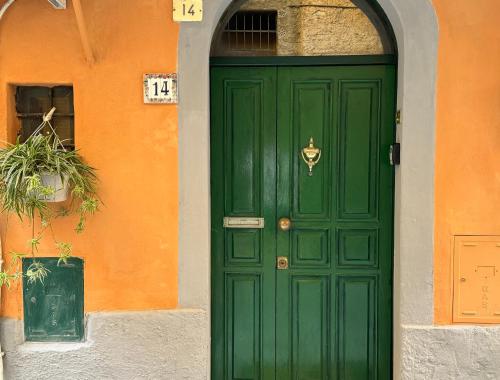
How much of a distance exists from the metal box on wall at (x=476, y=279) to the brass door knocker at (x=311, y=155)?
1109 mm

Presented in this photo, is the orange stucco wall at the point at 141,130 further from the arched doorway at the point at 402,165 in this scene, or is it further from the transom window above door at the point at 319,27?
the transom window above door at the point at 319,27

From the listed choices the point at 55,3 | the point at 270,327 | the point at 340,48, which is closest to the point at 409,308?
the point at 270,327

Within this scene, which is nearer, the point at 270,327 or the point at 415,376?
the point at 415,376

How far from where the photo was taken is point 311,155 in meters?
3.52

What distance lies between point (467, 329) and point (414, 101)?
1.60 meters

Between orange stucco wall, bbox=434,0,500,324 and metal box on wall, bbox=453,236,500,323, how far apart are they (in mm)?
66

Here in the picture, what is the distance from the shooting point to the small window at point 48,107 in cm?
343

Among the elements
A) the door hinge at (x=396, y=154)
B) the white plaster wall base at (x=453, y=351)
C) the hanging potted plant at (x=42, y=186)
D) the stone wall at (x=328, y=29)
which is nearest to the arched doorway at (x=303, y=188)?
the stone wall at (x=328, y=29)

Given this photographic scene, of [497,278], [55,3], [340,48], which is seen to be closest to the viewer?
[55,3]

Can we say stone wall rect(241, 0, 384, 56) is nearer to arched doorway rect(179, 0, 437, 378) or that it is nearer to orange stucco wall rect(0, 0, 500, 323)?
arched doorway rect(179, 0, 437, 378)

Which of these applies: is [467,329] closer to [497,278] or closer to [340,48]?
[497,278]

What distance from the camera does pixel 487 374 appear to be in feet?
10.8

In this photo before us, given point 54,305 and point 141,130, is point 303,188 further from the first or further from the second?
A: point 54,305

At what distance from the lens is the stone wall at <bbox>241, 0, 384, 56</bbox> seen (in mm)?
3514
